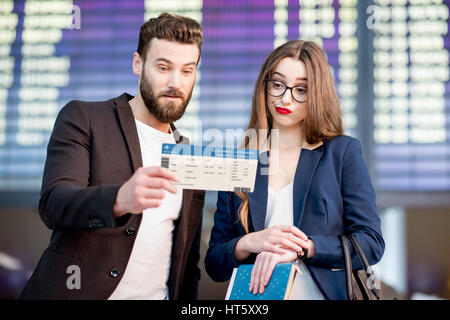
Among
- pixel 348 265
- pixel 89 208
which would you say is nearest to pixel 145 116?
pixel 89 208

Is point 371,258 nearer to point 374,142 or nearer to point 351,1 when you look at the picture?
point 374,142

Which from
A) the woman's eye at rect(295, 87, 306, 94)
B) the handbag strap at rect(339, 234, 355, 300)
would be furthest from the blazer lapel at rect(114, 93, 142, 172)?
the handbag strap at rect(339, 234, 355, 300)

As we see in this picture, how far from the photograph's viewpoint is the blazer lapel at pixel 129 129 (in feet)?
5.19

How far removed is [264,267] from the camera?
1.31 m

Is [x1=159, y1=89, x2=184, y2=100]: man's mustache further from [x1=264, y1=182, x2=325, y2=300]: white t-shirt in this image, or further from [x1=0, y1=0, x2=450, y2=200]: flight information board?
[x1=0, y1=0, x2=450, y2=200]: flight information board

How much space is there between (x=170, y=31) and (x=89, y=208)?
69cm

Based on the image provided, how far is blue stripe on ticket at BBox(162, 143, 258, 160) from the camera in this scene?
1312 millimetres

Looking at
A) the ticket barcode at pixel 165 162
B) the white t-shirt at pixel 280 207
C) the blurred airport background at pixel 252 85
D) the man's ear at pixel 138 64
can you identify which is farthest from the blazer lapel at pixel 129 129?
the blurred airport background at pixel 252 85

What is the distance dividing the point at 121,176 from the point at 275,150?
1.56ft

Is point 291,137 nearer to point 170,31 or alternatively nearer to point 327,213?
point 327,213

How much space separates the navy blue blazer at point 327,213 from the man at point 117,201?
16 centimetres

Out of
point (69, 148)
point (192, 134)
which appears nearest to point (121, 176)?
point (69, 148)

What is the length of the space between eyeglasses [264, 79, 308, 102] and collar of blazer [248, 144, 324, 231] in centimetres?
16

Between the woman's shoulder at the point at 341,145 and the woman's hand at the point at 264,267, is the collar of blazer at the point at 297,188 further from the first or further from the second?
the woman's hand at the point at 264,267
